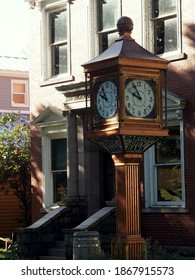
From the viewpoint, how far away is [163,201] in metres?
18.3

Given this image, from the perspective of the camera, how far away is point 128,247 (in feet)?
40.0

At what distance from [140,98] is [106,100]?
520 millimetres

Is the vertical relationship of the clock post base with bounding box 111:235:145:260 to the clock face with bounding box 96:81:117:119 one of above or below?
below

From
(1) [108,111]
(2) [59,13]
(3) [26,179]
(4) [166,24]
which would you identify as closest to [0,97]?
(3) [26,179]

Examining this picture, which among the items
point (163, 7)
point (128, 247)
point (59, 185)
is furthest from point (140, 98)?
point (59, 185)

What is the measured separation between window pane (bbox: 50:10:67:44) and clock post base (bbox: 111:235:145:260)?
10026 millimetres

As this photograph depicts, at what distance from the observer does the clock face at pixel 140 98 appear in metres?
12.2

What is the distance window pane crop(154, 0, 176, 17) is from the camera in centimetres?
1816

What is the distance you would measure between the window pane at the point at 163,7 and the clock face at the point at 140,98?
6.03 meters

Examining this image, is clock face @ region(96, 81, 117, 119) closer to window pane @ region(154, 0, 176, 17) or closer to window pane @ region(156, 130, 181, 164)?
window pane @ region(156, 130, 181, 164)

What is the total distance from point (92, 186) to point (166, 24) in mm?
4409

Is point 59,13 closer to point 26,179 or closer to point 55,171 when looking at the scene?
point 55,171

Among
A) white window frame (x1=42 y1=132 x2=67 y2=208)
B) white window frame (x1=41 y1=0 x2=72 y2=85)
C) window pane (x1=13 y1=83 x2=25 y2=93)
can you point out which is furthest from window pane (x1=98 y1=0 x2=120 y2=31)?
window pane (x1=13 y1=83 x2=25 y2=93)

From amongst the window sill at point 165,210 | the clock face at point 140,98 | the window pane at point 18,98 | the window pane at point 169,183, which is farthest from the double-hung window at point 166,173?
the window pane at point 18,98
